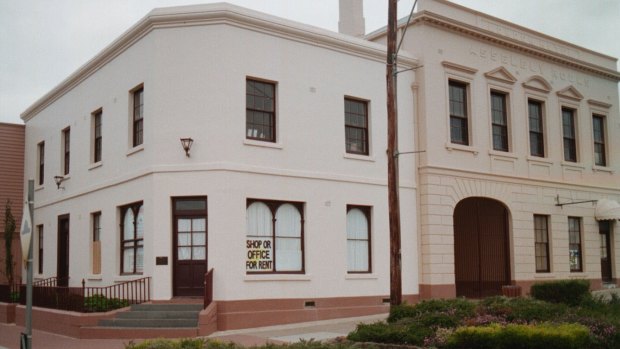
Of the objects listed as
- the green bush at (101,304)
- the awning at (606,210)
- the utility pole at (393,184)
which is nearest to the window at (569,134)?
the awning at (606,210)

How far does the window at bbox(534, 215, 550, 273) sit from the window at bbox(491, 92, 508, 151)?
3.15m

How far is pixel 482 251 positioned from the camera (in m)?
25.9

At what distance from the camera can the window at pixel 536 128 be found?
26.8 meters

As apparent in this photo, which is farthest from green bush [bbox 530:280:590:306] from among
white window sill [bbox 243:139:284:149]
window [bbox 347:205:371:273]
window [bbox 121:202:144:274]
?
window [bbox 121:202:144:274]

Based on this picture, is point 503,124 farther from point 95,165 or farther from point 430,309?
point 95,165

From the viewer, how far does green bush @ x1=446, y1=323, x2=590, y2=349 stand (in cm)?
1254

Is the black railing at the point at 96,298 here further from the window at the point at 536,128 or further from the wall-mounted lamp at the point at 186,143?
the window at the point at 536,128

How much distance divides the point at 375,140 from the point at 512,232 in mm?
6397

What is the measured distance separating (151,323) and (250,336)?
2419 mm

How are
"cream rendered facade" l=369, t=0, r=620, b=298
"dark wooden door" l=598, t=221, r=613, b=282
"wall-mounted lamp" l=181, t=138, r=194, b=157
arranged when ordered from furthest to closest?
"dark wooden door" l=598, t=221, r=613, b=282 < "cream rendered facade" l=369, t=0, r=620, b=298 < "wall-mounted lamp" l=181, t=138, r=194, b=157

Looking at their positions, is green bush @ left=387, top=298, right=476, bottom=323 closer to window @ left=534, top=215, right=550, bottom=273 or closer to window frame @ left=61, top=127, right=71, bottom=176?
window @ left=534, top=215, right=550, bottom=273

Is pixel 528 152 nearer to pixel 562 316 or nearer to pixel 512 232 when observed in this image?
pixel 512 232

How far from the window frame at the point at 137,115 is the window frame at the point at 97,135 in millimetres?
2554

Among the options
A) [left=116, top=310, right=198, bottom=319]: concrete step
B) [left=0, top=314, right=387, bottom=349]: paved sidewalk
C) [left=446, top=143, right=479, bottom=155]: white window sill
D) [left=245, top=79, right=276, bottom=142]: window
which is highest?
[left=245, top=79, right=276, bottom=142]: window
